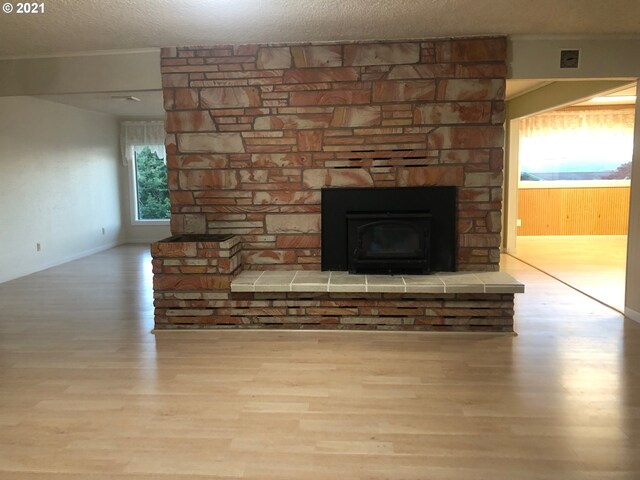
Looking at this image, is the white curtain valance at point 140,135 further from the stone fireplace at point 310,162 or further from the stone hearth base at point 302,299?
the stone hearth base at point 302,299

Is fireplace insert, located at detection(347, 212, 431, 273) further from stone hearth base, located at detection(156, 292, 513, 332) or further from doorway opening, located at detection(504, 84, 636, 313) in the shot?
doorway opening, located at detection(504, 84, 636, 313)

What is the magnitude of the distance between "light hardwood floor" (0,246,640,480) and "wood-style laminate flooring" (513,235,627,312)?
96 centimetres

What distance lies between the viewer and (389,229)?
3869 mm

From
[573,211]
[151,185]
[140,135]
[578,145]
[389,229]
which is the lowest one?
[573,211]

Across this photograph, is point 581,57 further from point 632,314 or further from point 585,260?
point 585,260

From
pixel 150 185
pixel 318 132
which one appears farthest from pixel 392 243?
pixel 150 185

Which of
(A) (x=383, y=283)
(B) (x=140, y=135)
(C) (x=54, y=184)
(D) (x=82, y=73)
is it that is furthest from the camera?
(B) (x=140, y=135)

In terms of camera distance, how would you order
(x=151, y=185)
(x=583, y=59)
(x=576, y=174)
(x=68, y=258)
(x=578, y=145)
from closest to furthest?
(x=583, y=59) < (x=68, y=258) < (x=578, y=145) < (x=576, y=174) < (x=151, y=185)

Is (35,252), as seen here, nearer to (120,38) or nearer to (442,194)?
(120,38)

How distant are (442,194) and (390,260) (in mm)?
703

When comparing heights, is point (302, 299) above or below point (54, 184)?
below

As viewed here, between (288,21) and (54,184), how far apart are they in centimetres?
487

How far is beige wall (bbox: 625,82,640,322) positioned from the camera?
3.81 metres

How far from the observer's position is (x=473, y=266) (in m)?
3.98
